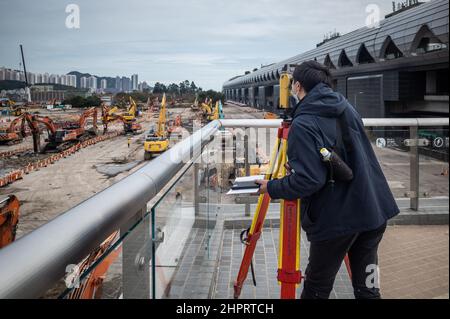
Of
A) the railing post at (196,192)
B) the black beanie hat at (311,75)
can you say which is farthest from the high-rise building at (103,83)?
the black beanie hat at (311,75)

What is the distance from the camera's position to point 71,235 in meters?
0.84

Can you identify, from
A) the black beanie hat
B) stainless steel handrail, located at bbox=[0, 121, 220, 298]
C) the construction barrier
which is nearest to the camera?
stainless steel handrail, located at bbox=[0, 121, 220, 298]

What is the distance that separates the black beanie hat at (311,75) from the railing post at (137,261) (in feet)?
2.51

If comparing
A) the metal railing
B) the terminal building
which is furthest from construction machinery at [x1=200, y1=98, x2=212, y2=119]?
the metal railing

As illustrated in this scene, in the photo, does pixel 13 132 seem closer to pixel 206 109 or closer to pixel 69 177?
pixel 69 177

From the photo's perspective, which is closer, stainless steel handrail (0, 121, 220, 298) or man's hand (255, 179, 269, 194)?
stainless steel handrail (0, 121, 220, 298)

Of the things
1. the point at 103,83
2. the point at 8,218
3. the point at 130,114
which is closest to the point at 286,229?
the point at 8,218

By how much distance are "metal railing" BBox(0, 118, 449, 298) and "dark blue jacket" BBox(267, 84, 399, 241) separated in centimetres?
45

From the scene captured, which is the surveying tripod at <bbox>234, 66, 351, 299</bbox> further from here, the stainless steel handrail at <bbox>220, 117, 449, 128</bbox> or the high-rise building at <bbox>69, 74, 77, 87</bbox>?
the high-rise building at <bbox>69, 74, 77, 87</bbox>

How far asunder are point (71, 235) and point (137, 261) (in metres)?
0.27

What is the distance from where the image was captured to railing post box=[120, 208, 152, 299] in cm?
97

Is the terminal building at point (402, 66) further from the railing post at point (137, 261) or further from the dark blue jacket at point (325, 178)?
the railing post at point (137, 261)

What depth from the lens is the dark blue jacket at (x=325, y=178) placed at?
1.39 metres

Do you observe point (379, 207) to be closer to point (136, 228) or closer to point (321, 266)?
point (321, 266)
